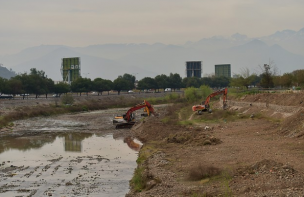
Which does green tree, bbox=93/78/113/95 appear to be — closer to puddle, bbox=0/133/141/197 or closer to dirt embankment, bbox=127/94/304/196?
puddle, bbox=0/133/141/197

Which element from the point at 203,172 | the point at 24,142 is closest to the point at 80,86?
the point at 24,142

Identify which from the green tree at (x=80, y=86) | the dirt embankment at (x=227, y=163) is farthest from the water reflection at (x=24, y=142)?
the green tree at (x=80, y=86)

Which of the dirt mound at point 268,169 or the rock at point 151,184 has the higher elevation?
the dirt mound at point 268,169

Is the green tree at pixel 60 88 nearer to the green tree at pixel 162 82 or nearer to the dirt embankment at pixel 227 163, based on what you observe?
the green tree at pixel 162 82

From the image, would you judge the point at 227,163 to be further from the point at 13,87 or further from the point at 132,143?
the point at 13,87

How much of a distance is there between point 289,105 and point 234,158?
2468cm

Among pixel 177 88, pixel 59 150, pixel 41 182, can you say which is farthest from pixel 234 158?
pixel 177 88

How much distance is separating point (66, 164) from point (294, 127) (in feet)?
54.1

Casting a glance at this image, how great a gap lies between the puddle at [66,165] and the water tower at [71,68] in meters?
116

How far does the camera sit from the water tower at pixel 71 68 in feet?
536

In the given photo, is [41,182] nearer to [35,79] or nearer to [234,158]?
[234,158]

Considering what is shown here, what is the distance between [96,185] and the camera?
24875 millimetres

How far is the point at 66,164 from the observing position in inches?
1265

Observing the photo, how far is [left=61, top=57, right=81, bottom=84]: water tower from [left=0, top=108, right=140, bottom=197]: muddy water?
114 m
